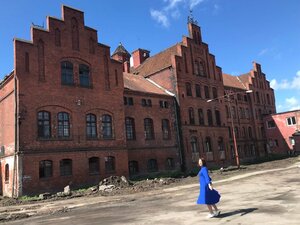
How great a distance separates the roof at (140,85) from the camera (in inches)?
Answer: 1410

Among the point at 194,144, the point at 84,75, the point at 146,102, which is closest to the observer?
the point at 84,75

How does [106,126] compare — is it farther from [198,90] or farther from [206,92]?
[206,92]

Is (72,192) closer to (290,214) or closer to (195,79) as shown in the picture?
(290,214)

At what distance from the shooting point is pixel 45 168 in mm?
25188

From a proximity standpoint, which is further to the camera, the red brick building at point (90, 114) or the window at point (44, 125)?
the window at point (44, 125)

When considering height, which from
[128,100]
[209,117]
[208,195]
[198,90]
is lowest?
[208,195]

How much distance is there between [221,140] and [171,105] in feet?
33.3

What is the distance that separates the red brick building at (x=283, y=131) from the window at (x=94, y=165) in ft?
127

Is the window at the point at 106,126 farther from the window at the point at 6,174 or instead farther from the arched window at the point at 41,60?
the window at the point at 6,174

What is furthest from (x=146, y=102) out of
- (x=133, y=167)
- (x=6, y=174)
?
(x=6, y=174)

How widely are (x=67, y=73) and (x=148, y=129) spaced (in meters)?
11.1

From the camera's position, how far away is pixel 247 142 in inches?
2083

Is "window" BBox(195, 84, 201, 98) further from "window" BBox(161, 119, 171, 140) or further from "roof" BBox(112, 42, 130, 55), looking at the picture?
"roof" BBox(112, 42, 130, 55)

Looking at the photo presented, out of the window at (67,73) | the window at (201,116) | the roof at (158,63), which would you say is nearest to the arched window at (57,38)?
the window at (67,73)
